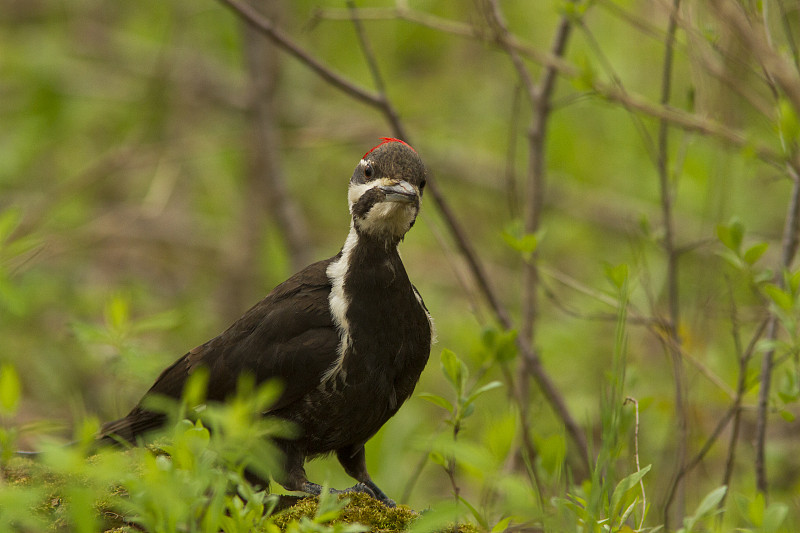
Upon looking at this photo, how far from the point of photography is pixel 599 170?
827 centimetres

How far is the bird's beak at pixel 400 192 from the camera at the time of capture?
3244 mm

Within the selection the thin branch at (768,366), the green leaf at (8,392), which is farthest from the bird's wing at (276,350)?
the thin branch at (768,366)

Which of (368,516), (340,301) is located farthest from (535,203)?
(368,516)

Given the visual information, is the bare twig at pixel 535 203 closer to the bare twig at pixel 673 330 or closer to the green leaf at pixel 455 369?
the bare twig at pixel 673 330

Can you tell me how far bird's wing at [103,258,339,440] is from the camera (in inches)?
128

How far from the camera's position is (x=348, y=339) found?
327 centimetres

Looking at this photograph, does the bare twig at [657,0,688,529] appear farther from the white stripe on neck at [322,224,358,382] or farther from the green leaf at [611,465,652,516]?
the white stripe on neck at [322,224,358,382]

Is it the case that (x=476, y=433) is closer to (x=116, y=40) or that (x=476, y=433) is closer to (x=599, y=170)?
(x=599, y=170)

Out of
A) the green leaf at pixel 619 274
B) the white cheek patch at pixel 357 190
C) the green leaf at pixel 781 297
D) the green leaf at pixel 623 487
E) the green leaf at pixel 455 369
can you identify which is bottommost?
the green leaf at pixel 623 487

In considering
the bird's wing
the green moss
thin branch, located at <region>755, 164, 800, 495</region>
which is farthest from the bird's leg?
thin branch, located at <region>755, 164, 800, 495</region>

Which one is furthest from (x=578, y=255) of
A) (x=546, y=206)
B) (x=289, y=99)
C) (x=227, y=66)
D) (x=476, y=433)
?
(x=227, y=66)

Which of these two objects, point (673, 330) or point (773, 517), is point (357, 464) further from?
point (773, 517)

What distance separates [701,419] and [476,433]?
165 centimetres

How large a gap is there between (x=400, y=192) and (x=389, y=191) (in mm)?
47
